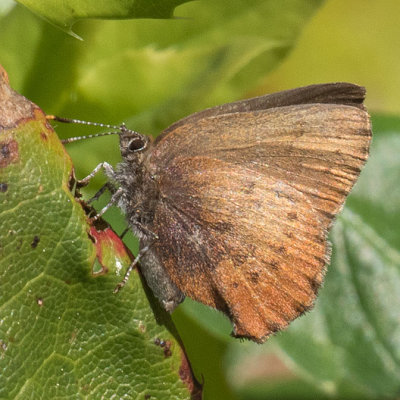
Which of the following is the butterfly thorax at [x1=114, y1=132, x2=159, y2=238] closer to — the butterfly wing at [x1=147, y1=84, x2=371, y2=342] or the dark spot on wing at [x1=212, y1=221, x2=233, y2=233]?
the butterfly wing at [x1=147, y1=84, x2=371, y2=342]

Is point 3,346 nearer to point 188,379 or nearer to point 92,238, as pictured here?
point 92,238

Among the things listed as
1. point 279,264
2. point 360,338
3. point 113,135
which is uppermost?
point 113,135

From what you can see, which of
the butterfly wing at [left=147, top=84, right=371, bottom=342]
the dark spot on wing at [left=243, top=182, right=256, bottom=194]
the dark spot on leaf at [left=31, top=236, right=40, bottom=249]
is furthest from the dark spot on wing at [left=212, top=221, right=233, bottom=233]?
the dark spot on leaf at [left=31, top=236, right=40, bottom=249]

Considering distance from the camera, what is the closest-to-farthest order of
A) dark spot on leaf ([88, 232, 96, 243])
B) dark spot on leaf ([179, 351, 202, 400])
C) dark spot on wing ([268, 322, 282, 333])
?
dark spot on leaf ([88, 232, 96, 243]), dark spot on leaf ([179, 351, 202, 400]), dark spot on wing ([268, 322, 282, 333])

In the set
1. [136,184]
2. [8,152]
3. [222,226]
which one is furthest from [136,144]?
[8,152]

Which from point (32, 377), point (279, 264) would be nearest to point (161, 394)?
point (32, 377)

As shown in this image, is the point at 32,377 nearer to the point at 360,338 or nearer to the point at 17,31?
the point at 17,31
